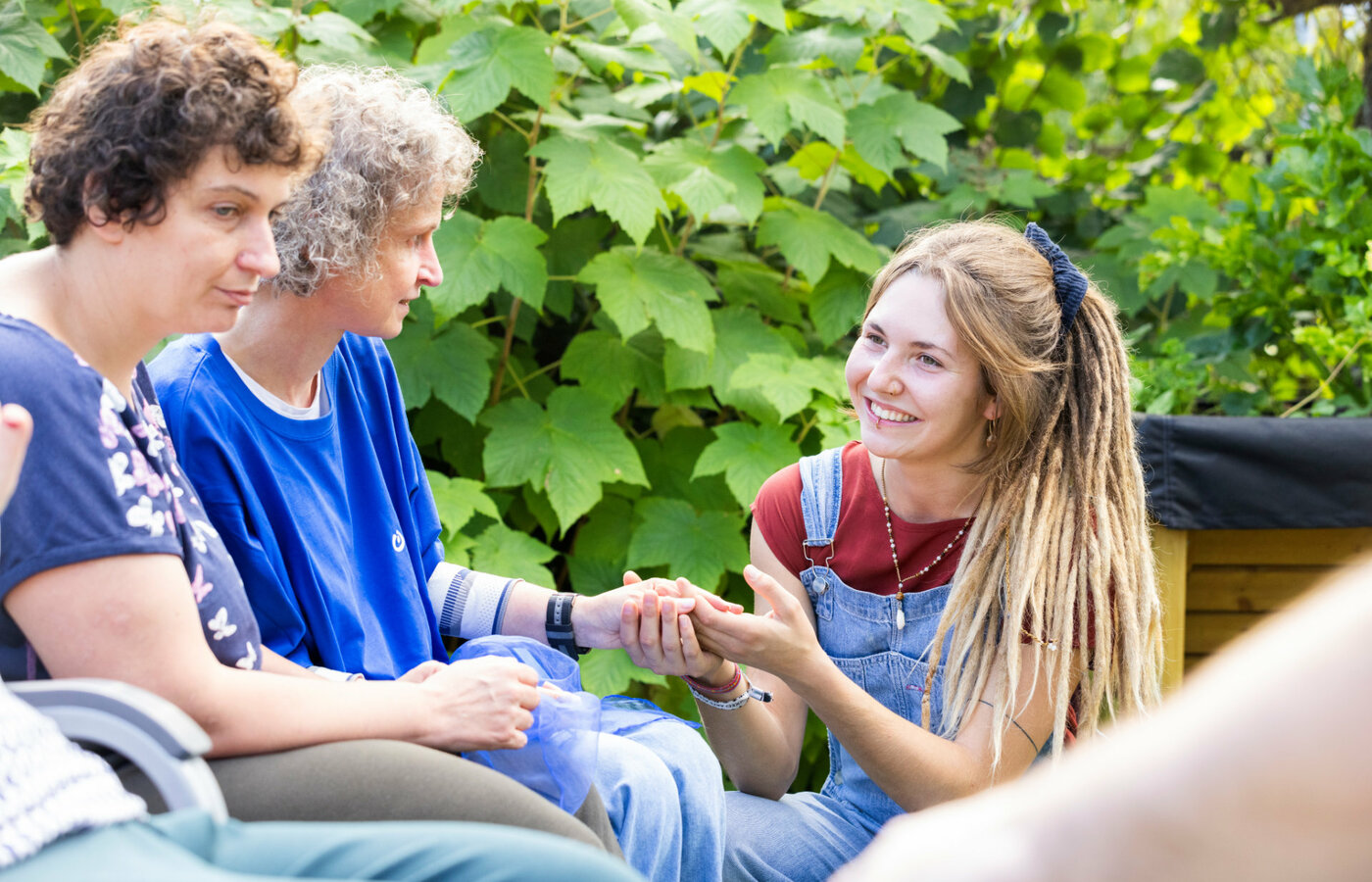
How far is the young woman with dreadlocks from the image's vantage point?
1.79 m

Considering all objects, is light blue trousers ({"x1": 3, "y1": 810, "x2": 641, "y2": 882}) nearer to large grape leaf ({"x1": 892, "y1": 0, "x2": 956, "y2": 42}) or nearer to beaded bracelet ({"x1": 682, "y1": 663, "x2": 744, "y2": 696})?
beaded bracelet ({"x1": 682, "y1": 663, "x2": 744, "y2": 696})

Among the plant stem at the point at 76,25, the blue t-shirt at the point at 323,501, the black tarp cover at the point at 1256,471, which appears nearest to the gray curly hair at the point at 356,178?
the blue t-shirt at the point at 323,501

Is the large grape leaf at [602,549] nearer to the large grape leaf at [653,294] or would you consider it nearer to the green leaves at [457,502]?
the green leaves at [457,502]

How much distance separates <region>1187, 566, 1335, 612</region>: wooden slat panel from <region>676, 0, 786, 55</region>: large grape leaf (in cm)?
165

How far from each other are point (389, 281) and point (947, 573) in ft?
3.30

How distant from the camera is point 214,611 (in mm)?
1313

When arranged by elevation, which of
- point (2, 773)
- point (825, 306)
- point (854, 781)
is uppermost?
point (825, 306)

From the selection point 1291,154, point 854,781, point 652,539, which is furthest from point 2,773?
point 1291,154

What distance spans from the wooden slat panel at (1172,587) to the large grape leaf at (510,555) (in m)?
1.36

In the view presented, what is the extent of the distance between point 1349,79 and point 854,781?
2663mm

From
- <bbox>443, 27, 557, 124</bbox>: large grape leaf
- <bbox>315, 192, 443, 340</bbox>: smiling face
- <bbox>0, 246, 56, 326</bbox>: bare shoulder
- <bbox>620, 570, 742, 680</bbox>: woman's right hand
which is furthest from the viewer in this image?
<bbox>443, 27, 557, 124</bbox>: large grape leaf

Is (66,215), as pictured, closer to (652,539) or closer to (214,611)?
(214,611)

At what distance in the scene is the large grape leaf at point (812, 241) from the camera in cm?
291

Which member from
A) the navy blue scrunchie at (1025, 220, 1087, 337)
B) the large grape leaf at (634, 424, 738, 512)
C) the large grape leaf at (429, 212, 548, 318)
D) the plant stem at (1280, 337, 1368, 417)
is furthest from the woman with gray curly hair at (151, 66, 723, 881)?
the plant stem at (1280, 337, 1368, 417)
